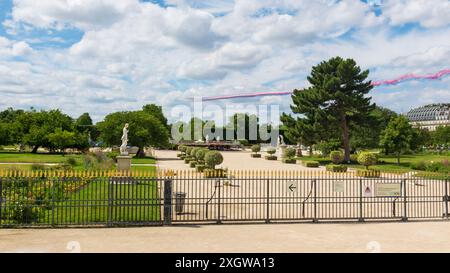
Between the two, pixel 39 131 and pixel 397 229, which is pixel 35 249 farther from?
pixel 39 131

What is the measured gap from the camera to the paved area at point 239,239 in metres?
9.97

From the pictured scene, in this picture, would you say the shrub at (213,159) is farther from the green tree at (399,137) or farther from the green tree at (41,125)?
the green tree at (41,125)

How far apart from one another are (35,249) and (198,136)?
104m

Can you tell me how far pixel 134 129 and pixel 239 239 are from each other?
44.7m

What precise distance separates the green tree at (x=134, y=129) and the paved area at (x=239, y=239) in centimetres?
4227

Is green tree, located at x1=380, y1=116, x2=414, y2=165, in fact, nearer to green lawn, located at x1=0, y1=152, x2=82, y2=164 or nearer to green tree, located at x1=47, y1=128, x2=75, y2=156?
green lawn, located at x1=0, y1=152, x2=82, y2=164

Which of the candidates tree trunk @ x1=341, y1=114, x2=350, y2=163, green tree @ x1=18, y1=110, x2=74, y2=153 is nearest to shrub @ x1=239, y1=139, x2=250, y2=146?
green tree @ x1=18, y1=110, x2=74, y2=153

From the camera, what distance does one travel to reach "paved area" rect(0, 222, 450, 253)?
997 cm

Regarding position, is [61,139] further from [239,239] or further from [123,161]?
[239,239]

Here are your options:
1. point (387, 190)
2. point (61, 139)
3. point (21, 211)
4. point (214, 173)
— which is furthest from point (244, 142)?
point (21, 211)

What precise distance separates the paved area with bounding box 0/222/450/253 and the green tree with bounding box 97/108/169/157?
4227 cm

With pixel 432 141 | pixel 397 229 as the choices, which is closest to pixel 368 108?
pixel 397 229

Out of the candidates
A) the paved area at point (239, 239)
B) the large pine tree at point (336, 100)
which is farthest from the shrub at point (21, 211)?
the large pine tree at point (336, 100)

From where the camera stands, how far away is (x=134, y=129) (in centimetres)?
5397
